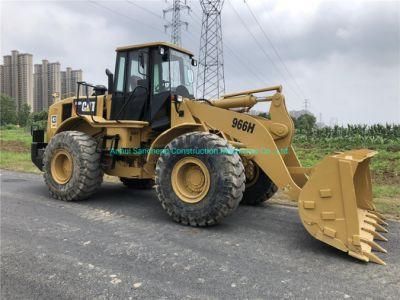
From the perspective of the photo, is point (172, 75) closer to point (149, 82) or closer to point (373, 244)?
point (149, 82)

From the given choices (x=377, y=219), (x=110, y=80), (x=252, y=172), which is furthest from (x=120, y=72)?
(x=377, y=219)

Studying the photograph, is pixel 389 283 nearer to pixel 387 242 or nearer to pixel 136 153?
pixel 387 242

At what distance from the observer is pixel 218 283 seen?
3541mm

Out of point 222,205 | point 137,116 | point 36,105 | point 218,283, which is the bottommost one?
point 218,283

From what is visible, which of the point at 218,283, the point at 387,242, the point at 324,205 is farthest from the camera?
the point at 387,242

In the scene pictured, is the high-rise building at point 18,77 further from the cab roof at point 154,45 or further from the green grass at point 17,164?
the cab roof at point 154,45

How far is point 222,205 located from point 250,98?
1.80 metres

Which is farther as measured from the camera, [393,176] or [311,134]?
[311,134]

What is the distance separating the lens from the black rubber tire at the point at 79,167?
6.71 meters

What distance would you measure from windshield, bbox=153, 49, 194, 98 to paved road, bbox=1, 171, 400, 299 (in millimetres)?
2185

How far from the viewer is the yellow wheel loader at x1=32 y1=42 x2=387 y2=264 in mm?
4469

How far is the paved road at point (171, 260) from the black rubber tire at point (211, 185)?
0.23 m

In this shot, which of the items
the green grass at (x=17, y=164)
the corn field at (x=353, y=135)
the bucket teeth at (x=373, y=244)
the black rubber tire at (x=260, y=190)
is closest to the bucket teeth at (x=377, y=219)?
the bucket teeth at (x=373, y=244)

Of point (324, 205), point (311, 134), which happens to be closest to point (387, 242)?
point (324, 205)
